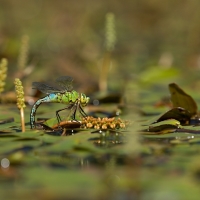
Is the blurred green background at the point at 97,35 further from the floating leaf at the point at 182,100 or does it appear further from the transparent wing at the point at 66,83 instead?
the transparent wing at the point at 66,83

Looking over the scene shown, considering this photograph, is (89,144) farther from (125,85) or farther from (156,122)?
(125,85)

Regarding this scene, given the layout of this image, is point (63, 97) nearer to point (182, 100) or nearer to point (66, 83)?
point (66, 83)

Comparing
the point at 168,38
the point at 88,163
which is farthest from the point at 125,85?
the point at 168,38

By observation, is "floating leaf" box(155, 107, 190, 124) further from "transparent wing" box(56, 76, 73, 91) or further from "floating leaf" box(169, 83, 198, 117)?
"transparent wing" box(56, 76, 73, 91)

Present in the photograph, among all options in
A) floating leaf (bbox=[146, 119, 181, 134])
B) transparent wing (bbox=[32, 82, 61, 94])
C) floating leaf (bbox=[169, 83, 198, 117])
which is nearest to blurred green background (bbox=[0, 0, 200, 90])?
floating leaf (bbox=[169, 83, 198, 117])

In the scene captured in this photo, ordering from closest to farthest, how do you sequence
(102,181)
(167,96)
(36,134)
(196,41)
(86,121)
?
(102,181) < (36,134) < (86,121) < (167,96) < (196,41)

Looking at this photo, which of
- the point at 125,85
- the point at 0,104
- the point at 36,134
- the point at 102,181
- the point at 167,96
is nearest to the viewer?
the point at 102,181
